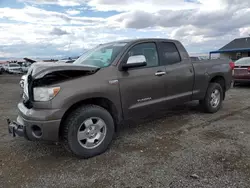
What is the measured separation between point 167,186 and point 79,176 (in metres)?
1.12

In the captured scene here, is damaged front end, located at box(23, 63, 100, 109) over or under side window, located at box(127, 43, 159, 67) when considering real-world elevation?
under

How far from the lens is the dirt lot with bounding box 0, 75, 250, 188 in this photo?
9.36ft

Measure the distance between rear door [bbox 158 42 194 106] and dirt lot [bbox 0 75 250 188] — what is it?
649 millimetres

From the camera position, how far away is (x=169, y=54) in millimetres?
4746

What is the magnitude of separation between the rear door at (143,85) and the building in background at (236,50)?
3394 cm

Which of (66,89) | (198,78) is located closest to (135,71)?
(66,89)

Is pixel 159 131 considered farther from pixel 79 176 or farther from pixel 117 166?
pixel 79 176

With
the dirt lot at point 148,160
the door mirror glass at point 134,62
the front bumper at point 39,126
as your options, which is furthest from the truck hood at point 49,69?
the dirt lot at point 148,160

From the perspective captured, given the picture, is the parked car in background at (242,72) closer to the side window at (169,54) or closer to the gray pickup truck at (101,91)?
the gray pickup truck at (101,91)

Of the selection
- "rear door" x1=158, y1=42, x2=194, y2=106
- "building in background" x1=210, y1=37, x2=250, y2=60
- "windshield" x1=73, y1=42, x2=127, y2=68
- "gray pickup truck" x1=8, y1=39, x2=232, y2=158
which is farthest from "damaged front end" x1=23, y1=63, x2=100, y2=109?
"building in background" x1=210, y1=37, x2=250, y2=60

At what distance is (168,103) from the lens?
4613 millimetres

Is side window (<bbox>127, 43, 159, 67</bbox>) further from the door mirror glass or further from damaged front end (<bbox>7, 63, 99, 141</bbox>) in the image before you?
damaged front end (<bbox>7, 63, 99, 141</bbox>)

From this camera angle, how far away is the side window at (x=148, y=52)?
4211 millimetres

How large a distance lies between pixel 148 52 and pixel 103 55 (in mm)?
864
